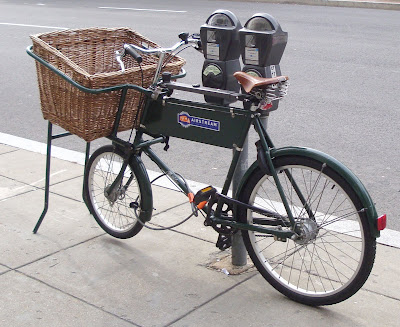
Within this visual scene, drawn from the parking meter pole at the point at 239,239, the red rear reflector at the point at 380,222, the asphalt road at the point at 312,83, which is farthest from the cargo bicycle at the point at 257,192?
the asphalt road at the point at 312,83

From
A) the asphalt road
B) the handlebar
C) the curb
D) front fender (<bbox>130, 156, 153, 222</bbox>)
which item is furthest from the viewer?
the asphalt road

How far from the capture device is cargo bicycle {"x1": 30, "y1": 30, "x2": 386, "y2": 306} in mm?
3404

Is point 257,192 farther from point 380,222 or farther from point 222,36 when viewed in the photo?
point 222,36

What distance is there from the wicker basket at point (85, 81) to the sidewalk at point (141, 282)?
798 millimetres

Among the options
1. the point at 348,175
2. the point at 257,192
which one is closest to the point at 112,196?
the point at 257,192

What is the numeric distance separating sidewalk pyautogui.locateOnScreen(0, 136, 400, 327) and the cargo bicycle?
0.13 meters

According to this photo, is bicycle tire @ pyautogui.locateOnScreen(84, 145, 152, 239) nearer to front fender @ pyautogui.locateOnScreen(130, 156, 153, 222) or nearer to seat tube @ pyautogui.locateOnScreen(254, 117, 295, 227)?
front fender @ pyautogui.locateOnScreen(130, 156, 153, 222)

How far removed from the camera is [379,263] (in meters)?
4.06

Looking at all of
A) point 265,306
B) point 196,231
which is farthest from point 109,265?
point 265,306

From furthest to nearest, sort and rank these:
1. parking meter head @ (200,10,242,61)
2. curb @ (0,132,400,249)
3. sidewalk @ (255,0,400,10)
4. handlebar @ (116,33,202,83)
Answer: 1. sidewalk @ (255,0,400,10)
2. curb @ (0,132,400,249)
3. handlebar @ (116,33,202,83)
4. parking meter head @ (200,10,242,61)

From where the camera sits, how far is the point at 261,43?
3576 millimetres

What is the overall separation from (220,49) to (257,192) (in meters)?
0.85

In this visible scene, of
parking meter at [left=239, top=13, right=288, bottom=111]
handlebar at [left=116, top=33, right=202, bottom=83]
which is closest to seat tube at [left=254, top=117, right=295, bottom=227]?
parking meter at [left=239, top=13, right=288, bottom=111]

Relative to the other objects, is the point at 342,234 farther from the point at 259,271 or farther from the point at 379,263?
the point at 259,271
